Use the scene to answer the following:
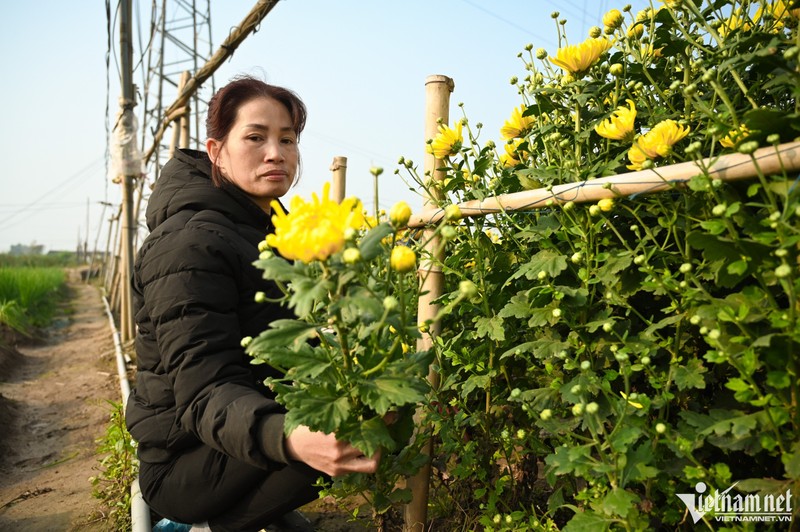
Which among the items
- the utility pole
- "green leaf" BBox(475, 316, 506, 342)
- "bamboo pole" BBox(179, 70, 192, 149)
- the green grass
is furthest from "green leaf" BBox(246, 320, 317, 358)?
the green grass

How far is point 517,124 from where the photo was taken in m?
1.59

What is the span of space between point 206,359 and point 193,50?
1493 cm

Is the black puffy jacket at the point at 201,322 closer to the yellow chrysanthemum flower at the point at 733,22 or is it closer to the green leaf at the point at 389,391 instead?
the green leaf at the point at 389,391

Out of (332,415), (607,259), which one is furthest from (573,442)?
(332,415)

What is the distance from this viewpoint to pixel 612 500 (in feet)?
3.22

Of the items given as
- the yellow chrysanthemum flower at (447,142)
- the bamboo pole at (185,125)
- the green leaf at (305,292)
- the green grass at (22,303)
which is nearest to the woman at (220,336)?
the green leaf at (305,292)

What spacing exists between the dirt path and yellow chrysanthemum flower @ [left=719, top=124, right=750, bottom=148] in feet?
8.56

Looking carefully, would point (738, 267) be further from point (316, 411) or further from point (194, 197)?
point (194, 197)

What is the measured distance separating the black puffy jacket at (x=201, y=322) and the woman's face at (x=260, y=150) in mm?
65

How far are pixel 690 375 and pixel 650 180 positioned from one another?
1.33 feet

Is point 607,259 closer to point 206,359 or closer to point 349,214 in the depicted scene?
point 349,214

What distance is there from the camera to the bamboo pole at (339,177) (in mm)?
2998

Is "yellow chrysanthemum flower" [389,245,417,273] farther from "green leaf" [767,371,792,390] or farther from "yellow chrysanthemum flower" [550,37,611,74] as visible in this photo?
"yellow chrysanthemum flower" [550,37,611,74]

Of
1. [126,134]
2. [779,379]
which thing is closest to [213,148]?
[779,379]
